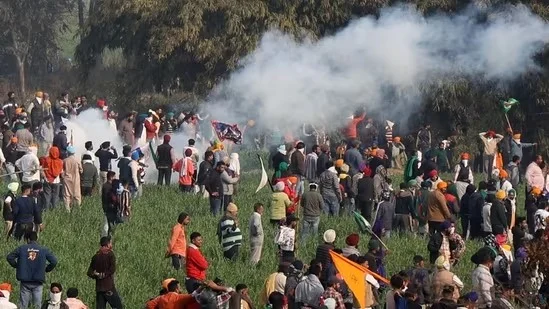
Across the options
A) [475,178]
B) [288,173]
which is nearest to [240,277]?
[288,173]

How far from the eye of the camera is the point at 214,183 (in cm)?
3331

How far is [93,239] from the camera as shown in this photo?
31.0m

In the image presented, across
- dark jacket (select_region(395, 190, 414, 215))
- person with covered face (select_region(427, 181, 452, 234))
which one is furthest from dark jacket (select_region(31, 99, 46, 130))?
person with covered face (select_region(427, 181, 452, 234))

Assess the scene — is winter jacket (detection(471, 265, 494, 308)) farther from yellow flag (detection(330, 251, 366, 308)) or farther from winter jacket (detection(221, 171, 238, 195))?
winter jacket (detection(221, 171, 238, 195))

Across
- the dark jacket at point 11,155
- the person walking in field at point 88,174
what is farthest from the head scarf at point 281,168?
the dark jacket at point 11,155

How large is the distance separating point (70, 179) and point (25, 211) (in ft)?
16.1

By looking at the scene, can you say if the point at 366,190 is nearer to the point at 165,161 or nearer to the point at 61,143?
the point at 165,161

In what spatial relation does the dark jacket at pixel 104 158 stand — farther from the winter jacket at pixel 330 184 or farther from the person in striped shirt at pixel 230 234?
the person in striped shirt at pixel 230 234

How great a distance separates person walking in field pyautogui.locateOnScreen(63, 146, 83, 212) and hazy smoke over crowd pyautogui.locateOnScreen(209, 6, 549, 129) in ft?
39.8

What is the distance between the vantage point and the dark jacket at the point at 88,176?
114 feet

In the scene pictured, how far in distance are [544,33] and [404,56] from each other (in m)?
4.00

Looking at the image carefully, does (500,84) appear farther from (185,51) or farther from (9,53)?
(9,53)

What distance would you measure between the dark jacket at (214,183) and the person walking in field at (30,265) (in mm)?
8567

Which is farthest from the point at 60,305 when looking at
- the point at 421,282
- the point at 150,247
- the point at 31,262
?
the point at 150,247
